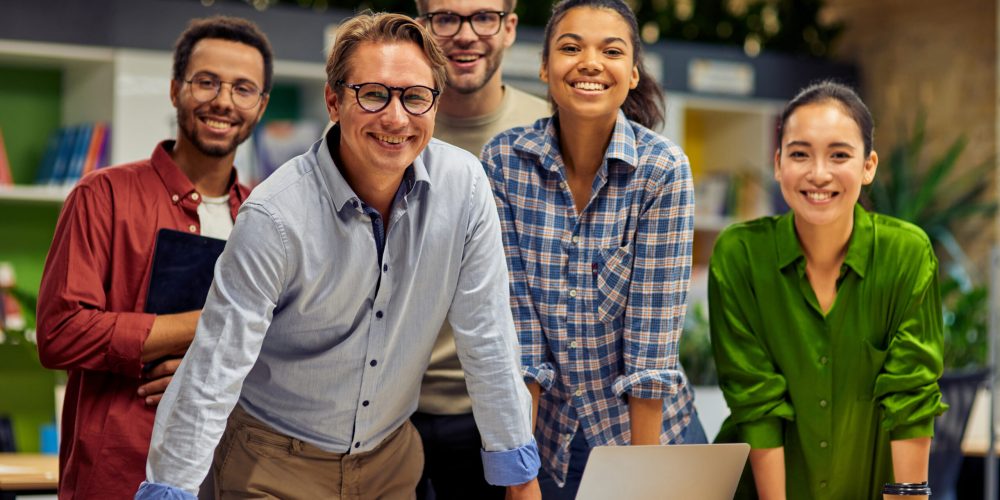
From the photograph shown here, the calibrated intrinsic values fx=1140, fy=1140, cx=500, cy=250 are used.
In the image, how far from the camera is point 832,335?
7.68 feet

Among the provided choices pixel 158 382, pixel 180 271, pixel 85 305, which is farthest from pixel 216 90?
pixel 158 382

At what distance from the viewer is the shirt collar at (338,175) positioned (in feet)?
6.37

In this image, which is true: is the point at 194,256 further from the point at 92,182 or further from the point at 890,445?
the point at 890,445

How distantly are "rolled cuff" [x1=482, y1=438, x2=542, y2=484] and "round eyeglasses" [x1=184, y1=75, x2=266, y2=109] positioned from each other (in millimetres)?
981

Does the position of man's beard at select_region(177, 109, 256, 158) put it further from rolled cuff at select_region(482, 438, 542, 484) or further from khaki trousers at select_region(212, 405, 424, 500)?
rolled cuff at select_region(482, 438, 542, 484)

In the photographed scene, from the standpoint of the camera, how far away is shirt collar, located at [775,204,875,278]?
2.35m

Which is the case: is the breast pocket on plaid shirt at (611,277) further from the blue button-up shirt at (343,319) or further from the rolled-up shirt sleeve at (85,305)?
the rolled-up shirt sleeve at (85,305)

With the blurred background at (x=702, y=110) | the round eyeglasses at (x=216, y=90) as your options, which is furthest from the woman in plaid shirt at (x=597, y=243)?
the blurred background at (x=702, y=110)

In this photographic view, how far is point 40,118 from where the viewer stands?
5160mm

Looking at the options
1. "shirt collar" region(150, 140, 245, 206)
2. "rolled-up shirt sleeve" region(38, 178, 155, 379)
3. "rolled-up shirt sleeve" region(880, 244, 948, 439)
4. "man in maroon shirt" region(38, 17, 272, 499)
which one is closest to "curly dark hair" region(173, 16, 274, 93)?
"man in maroon shirt" region(38, 17, 272, 499)

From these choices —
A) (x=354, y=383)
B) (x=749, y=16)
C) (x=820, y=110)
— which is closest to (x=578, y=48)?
(x=820, y=110)

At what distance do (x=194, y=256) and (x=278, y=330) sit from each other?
39cm

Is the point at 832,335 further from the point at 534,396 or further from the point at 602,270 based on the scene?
the point at 534,396

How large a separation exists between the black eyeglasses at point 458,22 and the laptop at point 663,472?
1.08m
